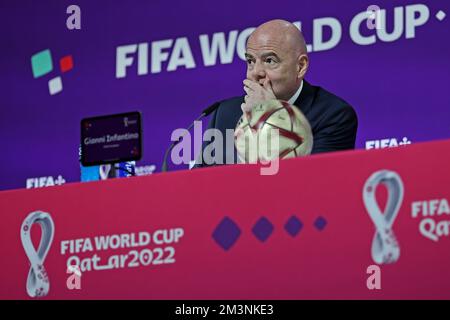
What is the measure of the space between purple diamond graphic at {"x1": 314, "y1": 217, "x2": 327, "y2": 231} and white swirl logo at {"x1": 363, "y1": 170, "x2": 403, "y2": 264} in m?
0.12

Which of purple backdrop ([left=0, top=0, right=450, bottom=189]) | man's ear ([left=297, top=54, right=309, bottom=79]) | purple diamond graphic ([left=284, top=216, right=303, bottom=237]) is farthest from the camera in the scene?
purple backdrop ([left=0, top=0, right=450, bottom=189])

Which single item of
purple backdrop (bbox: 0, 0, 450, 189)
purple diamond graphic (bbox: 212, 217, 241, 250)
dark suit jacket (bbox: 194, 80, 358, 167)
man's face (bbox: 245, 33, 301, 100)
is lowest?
purple diamond graphic (bbox: 212, 217, 241, 250)

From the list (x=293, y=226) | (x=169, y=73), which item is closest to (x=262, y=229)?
(x=293, y=226)

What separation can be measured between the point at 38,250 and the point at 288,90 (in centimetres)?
121

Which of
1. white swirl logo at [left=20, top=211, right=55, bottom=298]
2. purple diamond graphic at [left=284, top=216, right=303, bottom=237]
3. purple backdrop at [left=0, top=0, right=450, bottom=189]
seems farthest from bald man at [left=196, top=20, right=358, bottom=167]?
purple diamond graphic at [left=284, top=216, right=303, bottom=237]

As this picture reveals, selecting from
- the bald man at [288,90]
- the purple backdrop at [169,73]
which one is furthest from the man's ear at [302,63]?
the purple backdrop at [169,73]

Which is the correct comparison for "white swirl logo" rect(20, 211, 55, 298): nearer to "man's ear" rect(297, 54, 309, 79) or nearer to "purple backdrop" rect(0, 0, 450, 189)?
"man's ear" rect(297, 54, 309, 79)

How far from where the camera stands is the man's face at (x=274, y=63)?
3615mm

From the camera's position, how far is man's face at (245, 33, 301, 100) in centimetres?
362

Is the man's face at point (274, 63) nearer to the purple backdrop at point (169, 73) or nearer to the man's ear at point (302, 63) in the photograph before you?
the man's ear at point (302, 63)

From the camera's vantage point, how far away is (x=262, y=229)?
2537mm

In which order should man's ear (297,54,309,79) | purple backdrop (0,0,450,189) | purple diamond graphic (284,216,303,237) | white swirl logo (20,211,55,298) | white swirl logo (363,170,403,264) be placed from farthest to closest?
purple backdrop (0,0,450,189) → man's ear (297,54,309,79) → white swirl logo (20,211,55,298) → purple diamond graphic (284,216,303,237) → white swirl logo (363,170,403,264)

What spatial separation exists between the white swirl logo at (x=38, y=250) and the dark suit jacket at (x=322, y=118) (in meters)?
0.66
